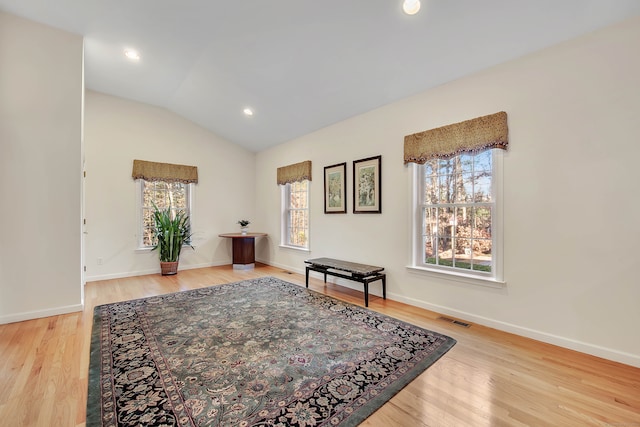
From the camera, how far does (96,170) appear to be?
4875 mm

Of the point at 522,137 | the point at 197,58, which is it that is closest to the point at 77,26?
the point at 197,58

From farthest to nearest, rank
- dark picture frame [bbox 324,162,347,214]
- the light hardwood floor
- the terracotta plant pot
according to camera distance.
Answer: the terracotta plant pot < dark picture frame [bbox 324,162,347,214] < the light hardwood floor

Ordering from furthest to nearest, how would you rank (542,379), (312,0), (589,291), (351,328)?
(351,328) → (312,0) → (589,291) → (542,379)

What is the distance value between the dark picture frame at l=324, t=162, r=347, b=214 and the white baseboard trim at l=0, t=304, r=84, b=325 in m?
3.58

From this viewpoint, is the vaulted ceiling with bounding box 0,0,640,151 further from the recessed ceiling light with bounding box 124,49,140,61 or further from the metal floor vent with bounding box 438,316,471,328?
the metal floor vent with bounding box 438,316,471,328

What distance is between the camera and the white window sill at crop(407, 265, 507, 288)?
2.83 meters

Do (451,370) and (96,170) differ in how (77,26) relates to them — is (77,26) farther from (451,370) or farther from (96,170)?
(451,370)

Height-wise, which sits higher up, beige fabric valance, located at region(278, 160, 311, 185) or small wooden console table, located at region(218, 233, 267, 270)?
beige fabric valance, located at region(278, 160, 311, 185)

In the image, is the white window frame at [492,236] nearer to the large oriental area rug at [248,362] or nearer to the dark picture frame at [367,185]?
the dark picture frame at [367,185]

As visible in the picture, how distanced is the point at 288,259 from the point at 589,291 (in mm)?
4482

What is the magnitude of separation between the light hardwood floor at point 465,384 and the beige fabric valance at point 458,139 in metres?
1.87

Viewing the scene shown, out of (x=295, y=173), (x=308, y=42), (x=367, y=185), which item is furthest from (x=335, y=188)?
(x=308, y=42)

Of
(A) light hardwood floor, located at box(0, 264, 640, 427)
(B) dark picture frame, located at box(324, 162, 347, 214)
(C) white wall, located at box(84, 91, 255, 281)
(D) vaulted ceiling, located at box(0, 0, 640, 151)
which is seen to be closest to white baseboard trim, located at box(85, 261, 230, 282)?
(C) white wall, located at box(84, 91, 255, 281)

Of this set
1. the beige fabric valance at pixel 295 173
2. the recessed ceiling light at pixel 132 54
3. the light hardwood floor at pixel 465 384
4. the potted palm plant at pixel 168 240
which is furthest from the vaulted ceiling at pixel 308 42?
the light hardwood floor at pixel 465 384
